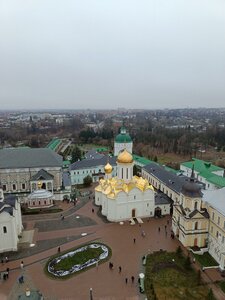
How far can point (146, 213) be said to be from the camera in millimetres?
33375

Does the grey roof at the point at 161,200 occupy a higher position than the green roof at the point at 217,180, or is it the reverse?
the green roof at the point at 217,180

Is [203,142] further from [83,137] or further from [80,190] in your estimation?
[80,190]

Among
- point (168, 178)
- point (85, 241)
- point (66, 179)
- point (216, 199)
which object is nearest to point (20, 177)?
point (66, 179)

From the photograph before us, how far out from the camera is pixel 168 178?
1578 inches

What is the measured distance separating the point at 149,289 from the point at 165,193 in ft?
66.4

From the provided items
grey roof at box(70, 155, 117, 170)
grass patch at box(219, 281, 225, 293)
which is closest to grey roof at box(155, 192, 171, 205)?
grass patch at box(219, 281, 225, 293)

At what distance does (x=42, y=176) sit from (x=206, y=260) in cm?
2508

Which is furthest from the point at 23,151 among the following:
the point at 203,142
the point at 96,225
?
the point at 203,142

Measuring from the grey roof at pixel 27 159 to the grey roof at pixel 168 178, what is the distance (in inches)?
598

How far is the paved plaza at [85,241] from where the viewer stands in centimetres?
2006

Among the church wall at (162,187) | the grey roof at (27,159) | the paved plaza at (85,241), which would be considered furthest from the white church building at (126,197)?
the grey roof at (27,159)

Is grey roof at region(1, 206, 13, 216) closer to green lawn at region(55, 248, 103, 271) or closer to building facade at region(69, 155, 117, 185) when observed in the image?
green lawn at region(55, 248, 103, 271)

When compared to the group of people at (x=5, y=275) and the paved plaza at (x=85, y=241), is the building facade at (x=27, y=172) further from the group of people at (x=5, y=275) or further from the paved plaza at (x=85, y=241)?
the group of people at (x=5, y=275)

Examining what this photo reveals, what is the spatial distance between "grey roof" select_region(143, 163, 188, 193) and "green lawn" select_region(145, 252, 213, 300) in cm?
1281
